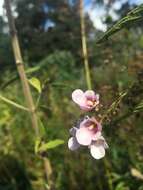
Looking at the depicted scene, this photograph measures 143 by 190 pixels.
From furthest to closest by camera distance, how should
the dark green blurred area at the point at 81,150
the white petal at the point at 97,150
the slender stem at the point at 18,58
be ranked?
the dark green blurred area at the point at 81,150 < the slender stem at the point at 18,58 < the white petal at the point at 97,150

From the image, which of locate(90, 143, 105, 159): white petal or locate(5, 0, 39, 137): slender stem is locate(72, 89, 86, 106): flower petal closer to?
locate(90, 143, 105, 159): white petal

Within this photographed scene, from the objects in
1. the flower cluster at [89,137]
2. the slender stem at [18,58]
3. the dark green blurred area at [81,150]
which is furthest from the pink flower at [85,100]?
the dark green blurred area at [81,150]

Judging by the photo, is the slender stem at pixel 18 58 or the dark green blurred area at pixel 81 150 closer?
the slender stem at pixel 18 58

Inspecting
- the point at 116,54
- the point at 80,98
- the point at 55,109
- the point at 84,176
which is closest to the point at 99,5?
the point at 116,54

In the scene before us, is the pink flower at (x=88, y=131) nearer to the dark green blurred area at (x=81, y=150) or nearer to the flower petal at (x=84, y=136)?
the flower petal at (x=84, y=136)

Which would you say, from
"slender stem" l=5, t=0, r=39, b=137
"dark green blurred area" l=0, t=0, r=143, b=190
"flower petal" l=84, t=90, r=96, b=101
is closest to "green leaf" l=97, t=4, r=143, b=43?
"flower petal" l=84, t=90, r=96, b=101

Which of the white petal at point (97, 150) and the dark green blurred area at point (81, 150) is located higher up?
the white petal at point (97, 150)

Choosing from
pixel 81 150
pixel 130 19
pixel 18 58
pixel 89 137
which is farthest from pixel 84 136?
pixel 81 150

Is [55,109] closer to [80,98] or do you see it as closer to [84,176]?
[84,176]
